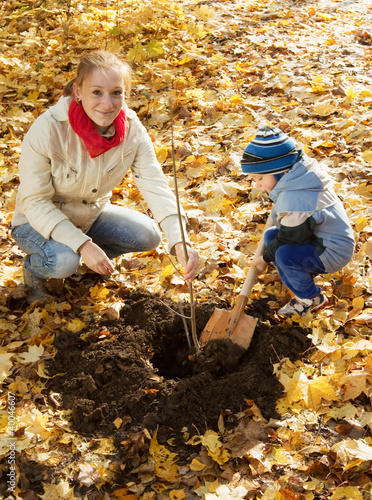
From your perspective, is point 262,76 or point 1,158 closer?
point 1,158

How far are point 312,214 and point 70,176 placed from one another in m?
1.33

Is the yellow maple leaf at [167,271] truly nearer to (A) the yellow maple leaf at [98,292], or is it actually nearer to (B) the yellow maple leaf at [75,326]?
(A) the yellow maple leaf at [98,292]

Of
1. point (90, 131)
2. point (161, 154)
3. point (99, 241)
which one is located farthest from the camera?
point (161, 154)

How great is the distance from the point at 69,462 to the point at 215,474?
25.6 inches

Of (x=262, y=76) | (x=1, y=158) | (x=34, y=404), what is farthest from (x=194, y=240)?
(x=262, y=76)

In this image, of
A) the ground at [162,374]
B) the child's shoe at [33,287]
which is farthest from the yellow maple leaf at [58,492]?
the child's shoe at [33,287]

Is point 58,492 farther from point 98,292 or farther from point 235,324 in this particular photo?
point 98,292

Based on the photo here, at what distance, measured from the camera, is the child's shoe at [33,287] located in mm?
3053

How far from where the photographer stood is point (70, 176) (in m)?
2.73

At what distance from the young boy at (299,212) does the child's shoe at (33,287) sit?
143cm

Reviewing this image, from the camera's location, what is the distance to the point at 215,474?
6.81 ft

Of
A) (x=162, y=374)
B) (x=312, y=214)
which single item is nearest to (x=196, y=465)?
(x=162, y=374)

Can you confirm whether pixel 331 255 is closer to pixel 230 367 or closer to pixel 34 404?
pixel 230 367

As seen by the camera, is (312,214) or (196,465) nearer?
(196,465)
